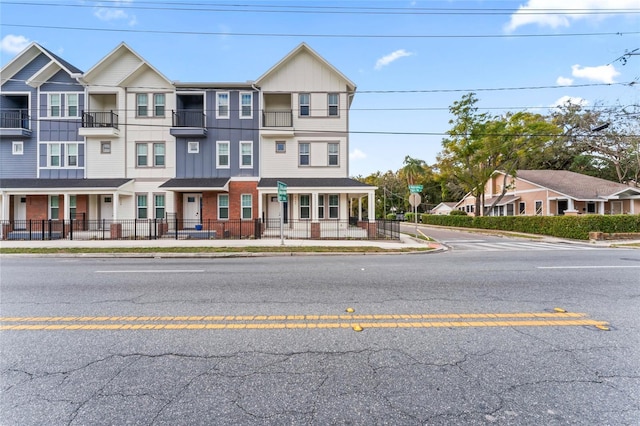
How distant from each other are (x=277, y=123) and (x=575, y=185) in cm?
3058

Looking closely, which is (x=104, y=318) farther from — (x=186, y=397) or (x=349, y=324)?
(x=349, y=324)

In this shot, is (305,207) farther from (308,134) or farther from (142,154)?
(142,154)

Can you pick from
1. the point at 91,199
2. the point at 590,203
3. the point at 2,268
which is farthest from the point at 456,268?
the point at 590,203

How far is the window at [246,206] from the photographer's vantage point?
70.8 feet

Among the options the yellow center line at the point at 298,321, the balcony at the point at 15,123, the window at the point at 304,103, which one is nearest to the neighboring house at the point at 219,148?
the window at the point at 304,103

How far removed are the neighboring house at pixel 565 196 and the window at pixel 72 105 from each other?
38455mm

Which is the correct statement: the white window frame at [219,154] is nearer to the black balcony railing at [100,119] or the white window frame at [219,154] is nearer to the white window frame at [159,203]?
the white window frame at [159,203]

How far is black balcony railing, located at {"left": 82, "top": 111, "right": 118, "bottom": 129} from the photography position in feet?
70.5

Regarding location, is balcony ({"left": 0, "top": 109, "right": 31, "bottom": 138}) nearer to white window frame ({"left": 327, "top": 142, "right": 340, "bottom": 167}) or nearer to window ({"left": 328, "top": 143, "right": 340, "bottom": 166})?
white window frame ({"left": 327, "top": 142, "right": 340, "bottom": 167})

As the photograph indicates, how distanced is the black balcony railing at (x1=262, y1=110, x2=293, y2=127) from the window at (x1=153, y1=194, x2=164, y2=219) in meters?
8.77

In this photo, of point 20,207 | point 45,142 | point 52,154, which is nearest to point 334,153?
point 52,154

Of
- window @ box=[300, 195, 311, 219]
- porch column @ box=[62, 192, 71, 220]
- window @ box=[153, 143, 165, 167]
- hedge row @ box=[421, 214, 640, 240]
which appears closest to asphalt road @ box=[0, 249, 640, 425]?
window @ box=[300, 195, 311, 219]

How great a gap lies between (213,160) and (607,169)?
52369mm

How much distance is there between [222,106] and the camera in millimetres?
22047
